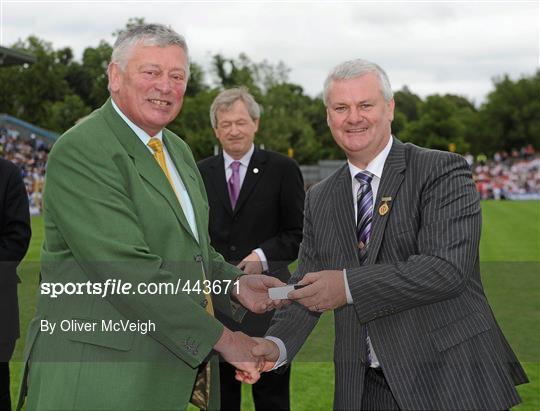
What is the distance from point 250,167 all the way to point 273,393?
6.10 feet

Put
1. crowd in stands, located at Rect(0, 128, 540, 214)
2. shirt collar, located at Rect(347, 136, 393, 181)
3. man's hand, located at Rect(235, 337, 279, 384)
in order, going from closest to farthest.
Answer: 1. shirt collar, located at Rect(347, 136, 393, 181)
2. man's hand, located at Rect(235, 337, 279, 384)
3. crowd in stands, located at Rect(0, 128, 540, 214)

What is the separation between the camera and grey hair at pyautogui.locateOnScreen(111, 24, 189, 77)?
10.0ft

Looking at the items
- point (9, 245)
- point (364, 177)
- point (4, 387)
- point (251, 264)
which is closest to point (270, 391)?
point (251, 264)

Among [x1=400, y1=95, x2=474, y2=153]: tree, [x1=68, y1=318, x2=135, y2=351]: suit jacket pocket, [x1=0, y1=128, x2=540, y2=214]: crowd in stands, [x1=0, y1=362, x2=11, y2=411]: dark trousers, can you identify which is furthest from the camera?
[x1=400, y1=95, x2=474, y2=153]: tree

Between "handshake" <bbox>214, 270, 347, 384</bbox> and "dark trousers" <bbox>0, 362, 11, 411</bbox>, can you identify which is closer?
"handshake" <bbox>214, 270, 347, 384</bbox>

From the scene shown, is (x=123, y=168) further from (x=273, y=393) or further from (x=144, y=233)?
(x=273, y=393)

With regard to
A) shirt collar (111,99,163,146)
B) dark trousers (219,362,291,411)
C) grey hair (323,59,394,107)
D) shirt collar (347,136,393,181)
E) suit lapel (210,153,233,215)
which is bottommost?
dark trousers (219,362,291,411)

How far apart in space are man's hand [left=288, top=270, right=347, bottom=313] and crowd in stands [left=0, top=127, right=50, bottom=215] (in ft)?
113

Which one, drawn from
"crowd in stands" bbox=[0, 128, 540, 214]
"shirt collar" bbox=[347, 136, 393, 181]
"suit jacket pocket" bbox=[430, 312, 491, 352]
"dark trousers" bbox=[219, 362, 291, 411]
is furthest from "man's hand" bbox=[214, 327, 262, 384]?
"crowd in stands" bbox=[0, 128, 540, 214]

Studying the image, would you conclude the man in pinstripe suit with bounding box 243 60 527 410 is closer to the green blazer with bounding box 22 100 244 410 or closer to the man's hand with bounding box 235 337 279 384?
the man's hand with bounding box 235 337 279 384

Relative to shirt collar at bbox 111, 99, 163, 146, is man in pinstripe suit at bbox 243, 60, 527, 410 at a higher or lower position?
lower

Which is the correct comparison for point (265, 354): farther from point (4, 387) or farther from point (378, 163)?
point (4, 387)

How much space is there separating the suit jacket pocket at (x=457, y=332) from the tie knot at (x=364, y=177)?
2.63ft

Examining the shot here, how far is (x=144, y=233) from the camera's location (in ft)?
9.57
